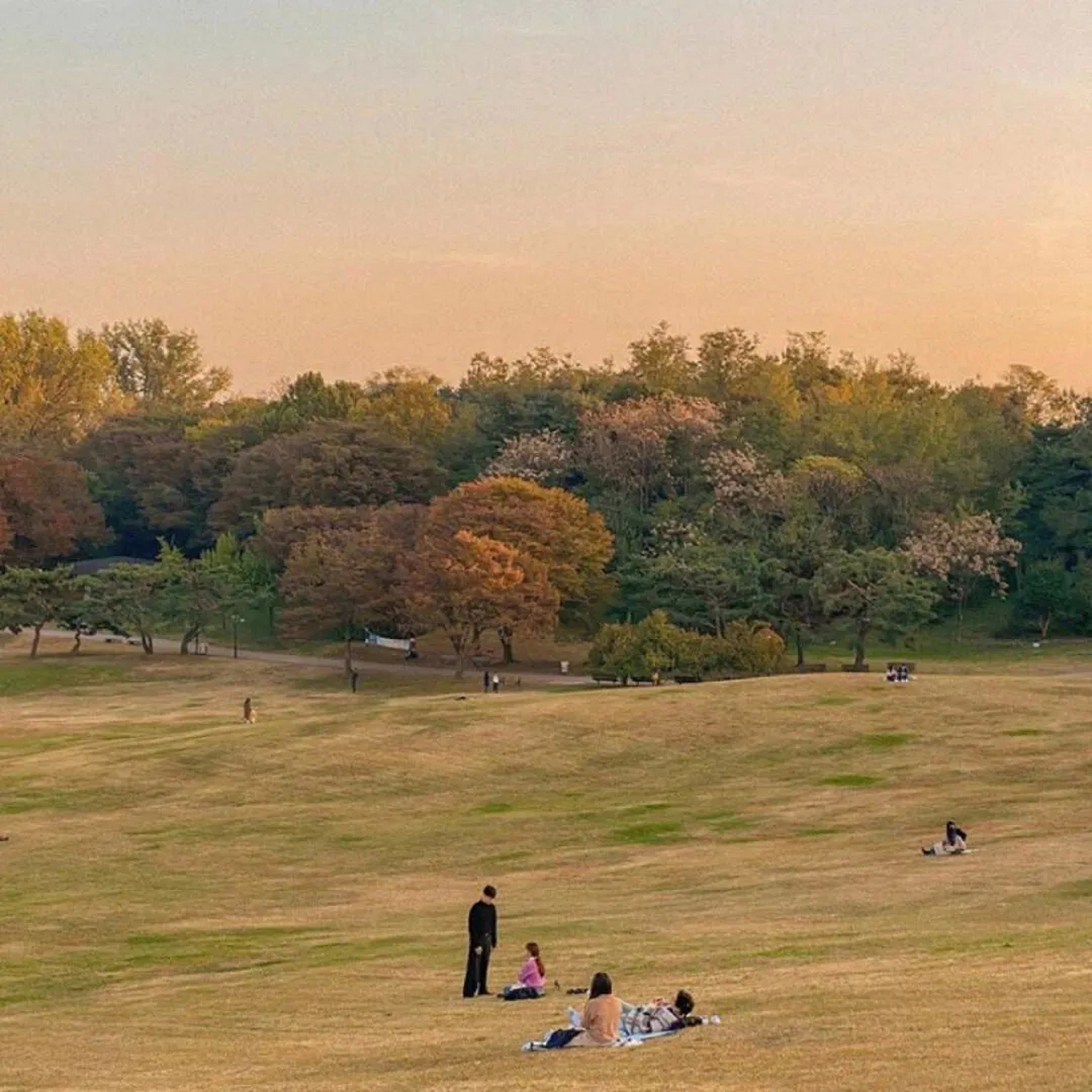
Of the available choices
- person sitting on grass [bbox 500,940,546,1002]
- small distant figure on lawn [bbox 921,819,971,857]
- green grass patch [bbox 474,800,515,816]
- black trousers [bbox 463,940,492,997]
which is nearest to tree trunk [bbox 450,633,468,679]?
green grass patch [bbox 474,800,515,816]

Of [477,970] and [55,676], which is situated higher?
[477,970]

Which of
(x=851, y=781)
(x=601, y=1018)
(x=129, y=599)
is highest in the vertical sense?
(x=129, y=599)

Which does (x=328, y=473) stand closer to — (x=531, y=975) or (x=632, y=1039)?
(x=531, y=975)

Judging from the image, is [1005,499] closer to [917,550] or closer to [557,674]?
[917,550]

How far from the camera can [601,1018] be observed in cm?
2500

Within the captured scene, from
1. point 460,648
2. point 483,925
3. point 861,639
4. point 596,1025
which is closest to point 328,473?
point 460,648

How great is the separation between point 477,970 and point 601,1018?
6.71 m

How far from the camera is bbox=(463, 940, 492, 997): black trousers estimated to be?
3111cm

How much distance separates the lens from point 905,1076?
20.7 metres

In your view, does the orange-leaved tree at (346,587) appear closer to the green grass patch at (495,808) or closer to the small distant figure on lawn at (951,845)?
the green grass patch at (495,808)

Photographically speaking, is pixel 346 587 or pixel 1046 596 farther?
pixel 1046 596

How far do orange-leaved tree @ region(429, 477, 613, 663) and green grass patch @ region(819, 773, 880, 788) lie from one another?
52.4 meters

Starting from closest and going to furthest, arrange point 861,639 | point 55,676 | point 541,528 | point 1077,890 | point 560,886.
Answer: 1. point 1077,890
2. point 560,886
3. point 861,639
4. point 541,528
5. point 55,676

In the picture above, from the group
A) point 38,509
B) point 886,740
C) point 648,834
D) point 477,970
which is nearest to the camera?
point 477,970
